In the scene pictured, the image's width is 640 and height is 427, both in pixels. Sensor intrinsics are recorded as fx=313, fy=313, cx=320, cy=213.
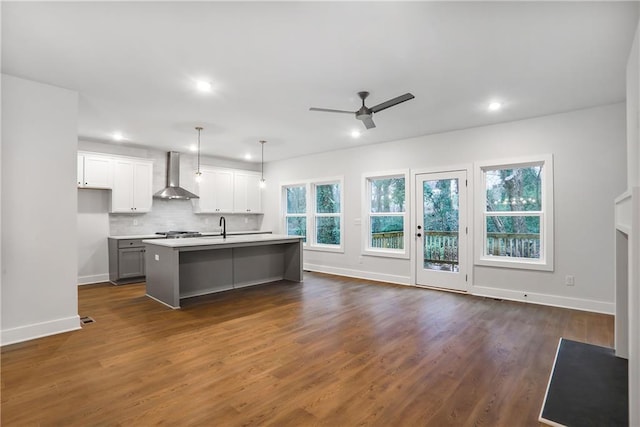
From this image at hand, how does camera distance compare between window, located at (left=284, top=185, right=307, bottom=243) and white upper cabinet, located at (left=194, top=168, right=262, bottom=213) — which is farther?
window, located at (left=284, top=185, right=307, bottom=243)

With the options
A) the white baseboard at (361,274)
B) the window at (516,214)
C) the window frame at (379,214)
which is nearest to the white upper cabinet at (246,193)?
the white baseboard at (361,274)

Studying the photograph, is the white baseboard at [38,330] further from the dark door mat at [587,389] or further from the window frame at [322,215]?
the window frame at [322,215]

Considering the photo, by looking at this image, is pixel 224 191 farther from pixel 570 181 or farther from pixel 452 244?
pixel 570 181

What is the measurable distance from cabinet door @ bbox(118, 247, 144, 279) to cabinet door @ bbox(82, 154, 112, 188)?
4.30 ft

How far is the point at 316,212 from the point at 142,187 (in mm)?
3713

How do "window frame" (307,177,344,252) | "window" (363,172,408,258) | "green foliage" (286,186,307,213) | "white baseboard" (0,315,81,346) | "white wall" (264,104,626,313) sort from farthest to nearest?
"green foliage" (286,186,307,213) < "window frame" (307,177,344,252) < "window" (363,172,408,258) < "white wall" (264,104,626,313) < "white baseboard" (0,315,81,346)

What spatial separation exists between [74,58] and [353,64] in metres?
2.56

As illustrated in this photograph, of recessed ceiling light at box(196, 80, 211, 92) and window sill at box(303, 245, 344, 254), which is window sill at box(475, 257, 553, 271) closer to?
window sill at box(303, 245, 344, 254)

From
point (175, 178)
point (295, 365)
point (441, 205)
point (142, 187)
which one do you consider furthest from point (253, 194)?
point (295, 365)

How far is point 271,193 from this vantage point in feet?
27.1

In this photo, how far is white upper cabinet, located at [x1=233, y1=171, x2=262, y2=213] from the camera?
7.92 m

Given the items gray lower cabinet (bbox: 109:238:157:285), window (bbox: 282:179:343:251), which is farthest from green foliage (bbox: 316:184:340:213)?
gray lower cabinet (bbox: 109:238:157:285)

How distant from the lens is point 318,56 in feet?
9.27

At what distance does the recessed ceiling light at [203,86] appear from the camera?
3.36 meters
